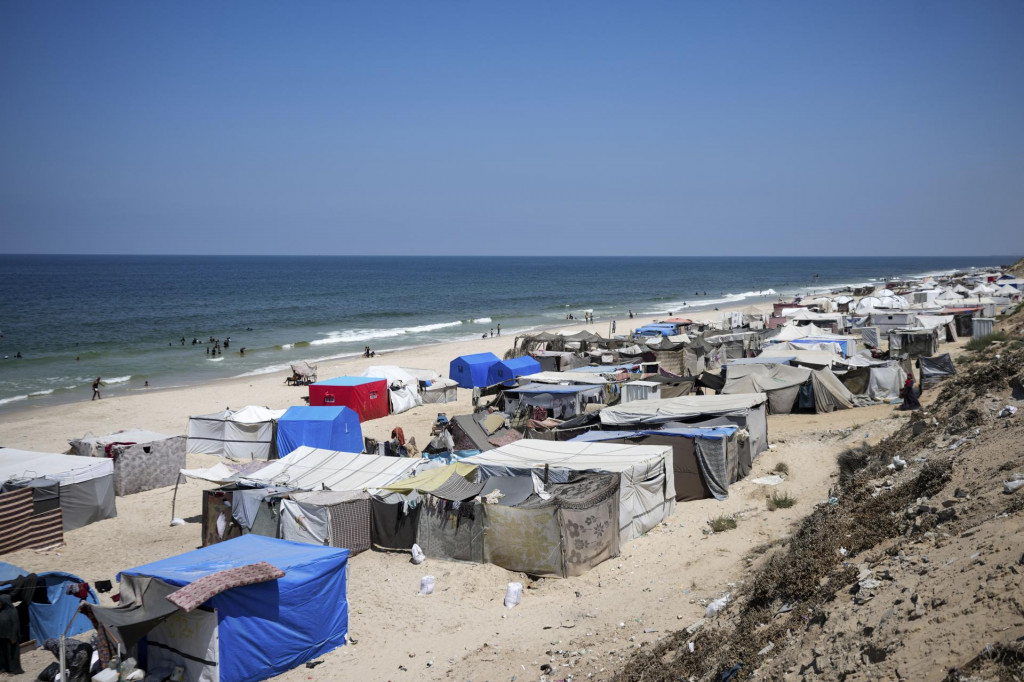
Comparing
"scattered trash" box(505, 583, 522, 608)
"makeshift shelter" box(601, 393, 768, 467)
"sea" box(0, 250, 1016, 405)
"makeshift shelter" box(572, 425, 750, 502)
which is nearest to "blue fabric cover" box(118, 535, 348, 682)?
"scattered trash" box(505, 583, 522, 608)

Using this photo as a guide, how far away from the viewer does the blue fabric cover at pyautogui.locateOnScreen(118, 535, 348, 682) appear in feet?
31.5

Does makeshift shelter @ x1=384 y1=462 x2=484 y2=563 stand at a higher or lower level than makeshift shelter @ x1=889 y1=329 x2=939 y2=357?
lower

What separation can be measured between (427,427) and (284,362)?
87.7 feet

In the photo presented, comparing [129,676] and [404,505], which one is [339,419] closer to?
[404,505]

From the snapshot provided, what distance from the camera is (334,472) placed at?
627 inches

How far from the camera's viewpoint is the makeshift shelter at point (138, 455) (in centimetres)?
1980

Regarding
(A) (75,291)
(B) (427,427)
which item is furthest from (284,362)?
(A) (75,291)

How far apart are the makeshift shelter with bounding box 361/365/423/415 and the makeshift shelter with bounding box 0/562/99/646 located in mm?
16774

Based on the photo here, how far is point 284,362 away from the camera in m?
49.1

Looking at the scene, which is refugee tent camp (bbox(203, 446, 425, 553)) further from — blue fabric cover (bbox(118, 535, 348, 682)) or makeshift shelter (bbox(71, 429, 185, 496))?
makeshift shelter (bbox(71, 429, 185, 496))

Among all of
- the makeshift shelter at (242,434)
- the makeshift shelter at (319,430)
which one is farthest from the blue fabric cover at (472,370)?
the makeshift shelter at (242,434)

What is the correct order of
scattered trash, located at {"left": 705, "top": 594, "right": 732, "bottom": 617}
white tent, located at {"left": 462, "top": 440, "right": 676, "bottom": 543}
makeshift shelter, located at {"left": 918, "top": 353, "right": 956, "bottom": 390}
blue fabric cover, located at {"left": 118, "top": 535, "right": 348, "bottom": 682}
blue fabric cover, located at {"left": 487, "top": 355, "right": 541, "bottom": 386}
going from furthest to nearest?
blue fabric cover, located at {"left": 487, "top": 355, "right": 541, "bottom": 386}
makeshift shelter, located at {"left": 918, "top": 353, "right": 956, "bottom": 390}
white tent, located at {"left": 462, "top": 440, "right": 676, "bottom": 543}
blue fabric cover, located at {"left": 118, "top": 535, "right": 348, "bottom": 682}
scattered trash, located at {"left": 705, "top": 594, "right": 732, "bottom": 617}

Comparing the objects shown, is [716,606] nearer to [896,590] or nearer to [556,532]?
[896,590]

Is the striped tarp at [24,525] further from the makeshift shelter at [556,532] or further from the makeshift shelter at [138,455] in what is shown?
the makeshift shelter at [556,532]
